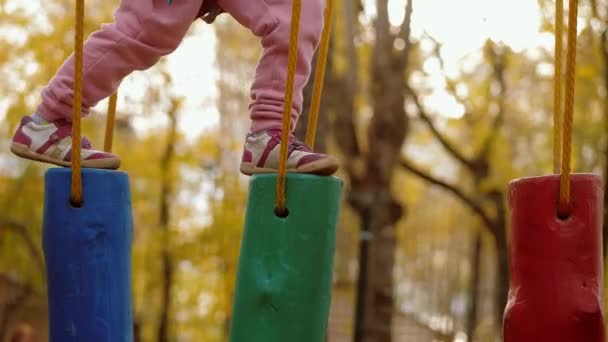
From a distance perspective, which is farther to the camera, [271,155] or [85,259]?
[271,155]

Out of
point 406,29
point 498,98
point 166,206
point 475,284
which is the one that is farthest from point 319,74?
point 475,284

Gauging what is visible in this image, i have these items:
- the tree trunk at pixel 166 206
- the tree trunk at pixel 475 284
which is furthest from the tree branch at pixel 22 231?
the tree trunk at pixel 475 284

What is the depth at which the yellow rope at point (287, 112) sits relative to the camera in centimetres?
165

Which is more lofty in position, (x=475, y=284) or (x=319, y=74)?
(x=319, y=74)

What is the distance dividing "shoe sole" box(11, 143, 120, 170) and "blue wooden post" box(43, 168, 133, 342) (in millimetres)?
78

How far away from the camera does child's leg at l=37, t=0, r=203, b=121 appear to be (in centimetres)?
197

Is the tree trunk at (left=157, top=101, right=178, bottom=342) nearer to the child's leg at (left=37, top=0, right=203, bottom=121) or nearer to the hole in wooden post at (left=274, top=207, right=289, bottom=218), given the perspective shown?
the child's leg at (left=37, top=0, right=203, bottom=121)

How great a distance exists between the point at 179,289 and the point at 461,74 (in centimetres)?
659

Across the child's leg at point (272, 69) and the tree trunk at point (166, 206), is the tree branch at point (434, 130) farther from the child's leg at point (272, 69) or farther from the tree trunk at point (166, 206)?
the child's leg at point (272, 69)

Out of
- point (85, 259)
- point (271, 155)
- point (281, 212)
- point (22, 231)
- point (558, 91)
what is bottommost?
point (22, 231)

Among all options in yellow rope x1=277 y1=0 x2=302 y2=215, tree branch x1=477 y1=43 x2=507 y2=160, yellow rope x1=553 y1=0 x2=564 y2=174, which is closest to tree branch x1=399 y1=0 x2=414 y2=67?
tree branch x1=477 y1=43 x2=507 y2=160

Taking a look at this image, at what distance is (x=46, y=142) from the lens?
197 centimetres

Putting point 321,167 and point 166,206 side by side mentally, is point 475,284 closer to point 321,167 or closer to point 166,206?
point 166,206

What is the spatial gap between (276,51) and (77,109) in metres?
0.51
